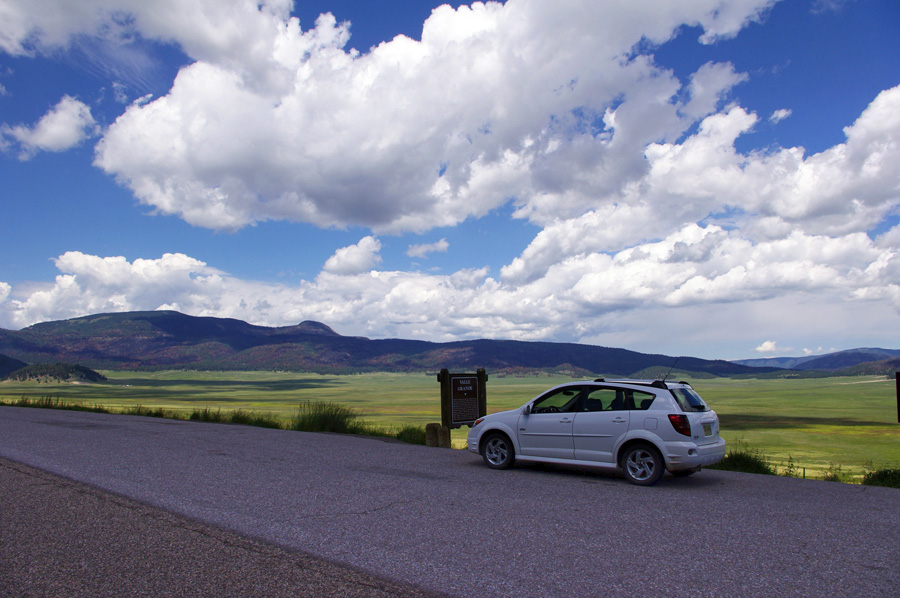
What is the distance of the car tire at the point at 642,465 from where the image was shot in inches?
367

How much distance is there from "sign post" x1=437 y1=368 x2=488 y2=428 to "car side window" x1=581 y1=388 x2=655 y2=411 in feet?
19.1

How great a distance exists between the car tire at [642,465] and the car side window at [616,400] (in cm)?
65

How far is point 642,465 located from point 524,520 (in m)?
3.33

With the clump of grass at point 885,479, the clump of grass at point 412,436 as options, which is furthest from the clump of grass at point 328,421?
the clump of grass at point 885,479

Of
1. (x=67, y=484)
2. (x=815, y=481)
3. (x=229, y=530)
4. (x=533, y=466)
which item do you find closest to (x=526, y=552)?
(x=229, y=530)

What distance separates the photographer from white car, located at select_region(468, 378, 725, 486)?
9.27 meters

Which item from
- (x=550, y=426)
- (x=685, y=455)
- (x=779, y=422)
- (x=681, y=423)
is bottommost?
(x=779, y=422)

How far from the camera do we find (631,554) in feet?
18.6

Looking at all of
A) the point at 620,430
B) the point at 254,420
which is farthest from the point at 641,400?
the point at 254,420

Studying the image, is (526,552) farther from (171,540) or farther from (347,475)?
(347,475)

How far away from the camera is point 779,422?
90.2 meters

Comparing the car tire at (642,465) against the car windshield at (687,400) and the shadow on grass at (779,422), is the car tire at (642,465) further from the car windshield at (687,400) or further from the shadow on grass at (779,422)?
the shadow on grass at (779,422)

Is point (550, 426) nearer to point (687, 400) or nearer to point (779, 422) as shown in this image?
point (687, 400)

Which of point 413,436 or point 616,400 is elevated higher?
point 616,400
